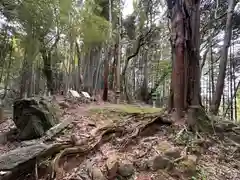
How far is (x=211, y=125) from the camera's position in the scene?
4.64 meters

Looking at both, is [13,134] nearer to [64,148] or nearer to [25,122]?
[25,122]

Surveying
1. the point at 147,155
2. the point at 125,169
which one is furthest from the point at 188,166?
the point at 125,169

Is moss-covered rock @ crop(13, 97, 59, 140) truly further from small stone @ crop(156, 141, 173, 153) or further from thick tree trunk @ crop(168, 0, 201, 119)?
thick tree trunk @ crop(168, 0, 201, 119)

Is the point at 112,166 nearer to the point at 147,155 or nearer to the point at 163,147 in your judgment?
the point at 147,155

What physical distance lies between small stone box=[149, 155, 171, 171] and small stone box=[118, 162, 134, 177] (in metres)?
0.32

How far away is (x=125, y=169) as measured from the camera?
320 centimetres

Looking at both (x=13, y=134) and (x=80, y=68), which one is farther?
(x=80, y=68)

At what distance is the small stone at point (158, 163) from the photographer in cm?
337

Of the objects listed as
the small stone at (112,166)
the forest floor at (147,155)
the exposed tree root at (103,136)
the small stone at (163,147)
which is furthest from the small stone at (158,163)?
the exposed tree root at (103,136)

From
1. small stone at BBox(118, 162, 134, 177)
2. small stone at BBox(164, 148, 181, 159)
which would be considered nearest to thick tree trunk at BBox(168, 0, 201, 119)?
small stone at BBox(164, 148, 181, 159)

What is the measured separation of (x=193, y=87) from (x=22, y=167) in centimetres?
354

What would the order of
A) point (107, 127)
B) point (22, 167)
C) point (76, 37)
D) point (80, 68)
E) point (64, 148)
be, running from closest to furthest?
1. point (22, 167)
2. point (64, 148)
3. point (107, 127)
4. point (76, 37)
5. point (80, 68)

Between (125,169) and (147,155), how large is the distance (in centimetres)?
59

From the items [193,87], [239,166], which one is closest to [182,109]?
[193,87]
